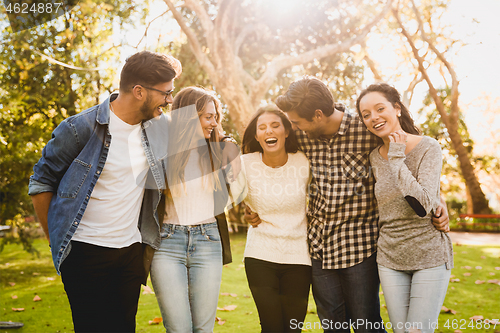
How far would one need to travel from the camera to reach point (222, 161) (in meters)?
2.98

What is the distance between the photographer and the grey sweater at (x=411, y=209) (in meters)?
2.39

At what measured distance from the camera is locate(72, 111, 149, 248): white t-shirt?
2.42m

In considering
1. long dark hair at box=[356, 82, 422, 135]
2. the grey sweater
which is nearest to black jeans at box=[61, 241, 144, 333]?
the grey sweater

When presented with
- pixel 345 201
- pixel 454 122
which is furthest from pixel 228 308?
pixel 454 122

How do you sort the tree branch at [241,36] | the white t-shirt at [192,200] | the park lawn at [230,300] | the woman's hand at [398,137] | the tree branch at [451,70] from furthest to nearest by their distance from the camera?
the tree branch at [451,70] < the tree branch at [241,36] < the park lawn at [230,300] < the white t-shirt at [192,200] < the woman's hand at [398,137]

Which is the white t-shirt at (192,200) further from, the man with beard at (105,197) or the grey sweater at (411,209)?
the grey sweater at (411,209)

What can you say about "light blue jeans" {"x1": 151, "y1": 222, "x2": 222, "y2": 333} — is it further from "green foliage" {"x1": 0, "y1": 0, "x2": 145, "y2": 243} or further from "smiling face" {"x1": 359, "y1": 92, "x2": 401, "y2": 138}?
"green foliage" {"x1": 0, "y1": 0, "x2": 145, "y2": 243}

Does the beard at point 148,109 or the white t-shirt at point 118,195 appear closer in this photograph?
the white t-shirt at point 118,195

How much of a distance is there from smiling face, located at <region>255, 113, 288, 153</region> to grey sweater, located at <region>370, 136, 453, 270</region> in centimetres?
84

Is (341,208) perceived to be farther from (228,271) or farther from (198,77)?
(198,77)

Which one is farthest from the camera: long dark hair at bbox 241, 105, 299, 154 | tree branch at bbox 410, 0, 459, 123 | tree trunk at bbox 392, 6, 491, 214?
tree trunk at bbox 392, 6, 491, 214

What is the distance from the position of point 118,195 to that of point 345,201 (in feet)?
5.39

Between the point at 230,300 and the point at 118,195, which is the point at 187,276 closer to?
the point at 118,195

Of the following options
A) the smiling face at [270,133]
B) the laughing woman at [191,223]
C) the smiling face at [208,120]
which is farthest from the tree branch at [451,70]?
the laughing woman at [191,223]
